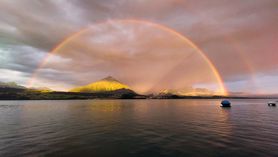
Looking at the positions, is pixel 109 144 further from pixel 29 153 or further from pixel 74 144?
pixel 29 153

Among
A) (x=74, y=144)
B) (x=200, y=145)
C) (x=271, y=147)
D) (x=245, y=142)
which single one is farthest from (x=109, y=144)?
(x=271, y=147)

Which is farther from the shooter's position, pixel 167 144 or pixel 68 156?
pixel 167 144

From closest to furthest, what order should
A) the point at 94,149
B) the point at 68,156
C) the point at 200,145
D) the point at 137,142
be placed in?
the point at 68,156 < the point at 94,149 < the point at 200,145 < the point at 137,142

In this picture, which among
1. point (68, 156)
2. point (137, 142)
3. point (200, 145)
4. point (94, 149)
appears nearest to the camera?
point (68, 156)

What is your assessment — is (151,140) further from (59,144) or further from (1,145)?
(1,145)

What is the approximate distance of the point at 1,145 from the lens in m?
33.2

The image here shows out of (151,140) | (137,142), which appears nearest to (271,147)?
(151,140)

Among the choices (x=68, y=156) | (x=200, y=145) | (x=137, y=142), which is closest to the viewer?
(x=68, y=156)

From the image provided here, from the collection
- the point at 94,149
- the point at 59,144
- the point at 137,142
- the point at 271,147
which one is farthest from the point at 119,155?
the point at 271,147

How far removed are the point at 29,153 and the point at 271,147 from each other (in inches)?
1532

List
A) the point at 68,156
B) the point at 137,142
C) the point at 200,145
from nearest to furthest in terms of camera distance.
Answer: the point at 68,156 → the point at 200,145 → the point at 137,142

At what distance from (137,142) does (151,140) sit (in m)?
3.14

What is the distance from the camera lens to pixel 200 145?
106 ft

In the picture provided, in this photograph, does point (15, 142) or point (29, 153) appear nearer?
point (29, 153)
